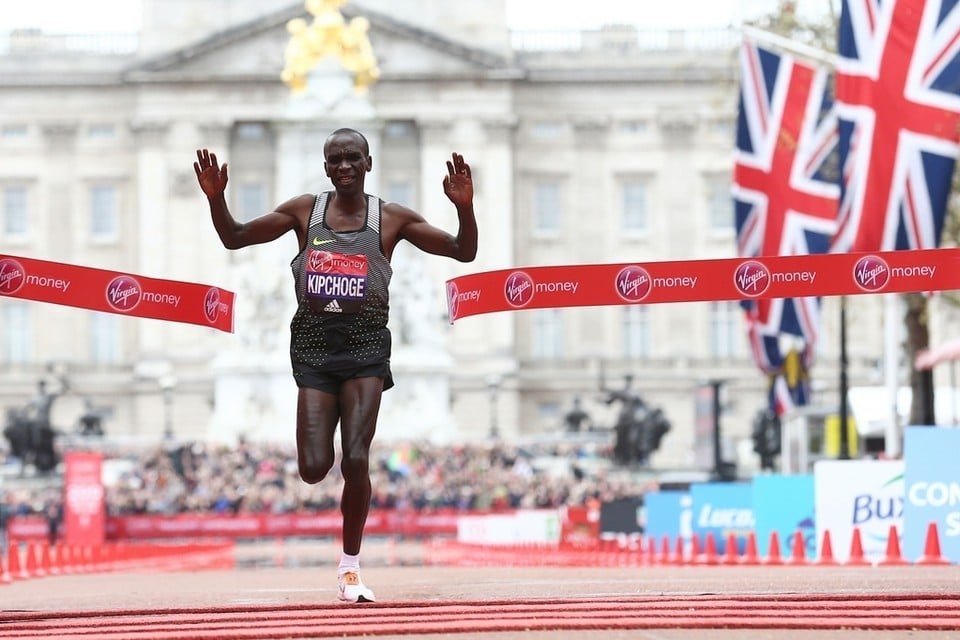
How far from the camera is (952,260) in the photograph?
41.3ft

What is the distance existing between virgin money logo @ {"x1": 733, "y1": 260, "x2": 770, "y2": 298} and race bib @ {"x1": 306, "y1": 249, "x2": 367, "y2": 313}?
2871 mm

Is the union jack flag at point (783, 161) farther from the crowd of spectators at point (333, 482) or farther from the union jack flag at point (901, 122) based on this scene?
the crowd of spectators at point (333, 482)

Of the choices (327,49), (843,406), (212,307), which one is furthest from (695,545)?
(327,49)

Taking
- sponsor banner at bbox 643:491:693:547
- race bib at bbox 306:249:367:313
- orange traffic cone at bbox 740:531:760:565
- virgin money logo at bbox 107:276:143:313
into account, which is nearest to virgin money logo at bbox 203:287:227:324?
virgin money logo at bbox 107:276:143:313

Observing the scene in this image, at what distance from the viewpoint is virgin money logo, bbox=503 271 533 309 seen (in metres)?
12.5

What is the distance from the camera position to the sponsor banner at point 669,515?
27.4 meters

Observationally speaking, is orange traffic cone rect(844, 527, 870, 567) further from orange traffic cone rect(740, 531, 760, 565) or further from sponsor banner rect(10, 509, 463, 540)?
sponsor banner rect(10, 509, 463, 540)

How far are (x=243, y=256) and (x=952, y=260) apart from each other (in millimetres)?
60813

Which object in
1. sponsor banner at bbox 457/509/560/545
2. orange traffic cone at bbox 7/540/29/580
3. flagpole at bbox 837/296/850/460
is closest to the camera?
orange traffic cone at bbox 7/540/29/580

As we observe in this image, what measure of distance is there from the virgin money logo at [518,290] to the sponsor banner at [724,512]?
44.7 ft

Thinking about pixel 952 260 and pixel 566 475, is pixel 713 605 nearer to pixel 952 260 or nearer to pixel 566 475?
pixel 952 260

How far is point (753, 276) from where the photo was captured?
12.5 metres

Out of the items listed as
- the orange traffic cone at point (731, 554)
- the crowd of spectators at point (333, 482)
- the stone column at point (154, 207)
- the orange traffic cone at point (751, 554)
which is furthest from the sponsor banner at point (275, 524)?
the stone column at point (154, 207)

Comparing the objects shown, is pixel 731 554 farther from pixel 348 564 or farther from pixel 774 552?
pixel 348 564
